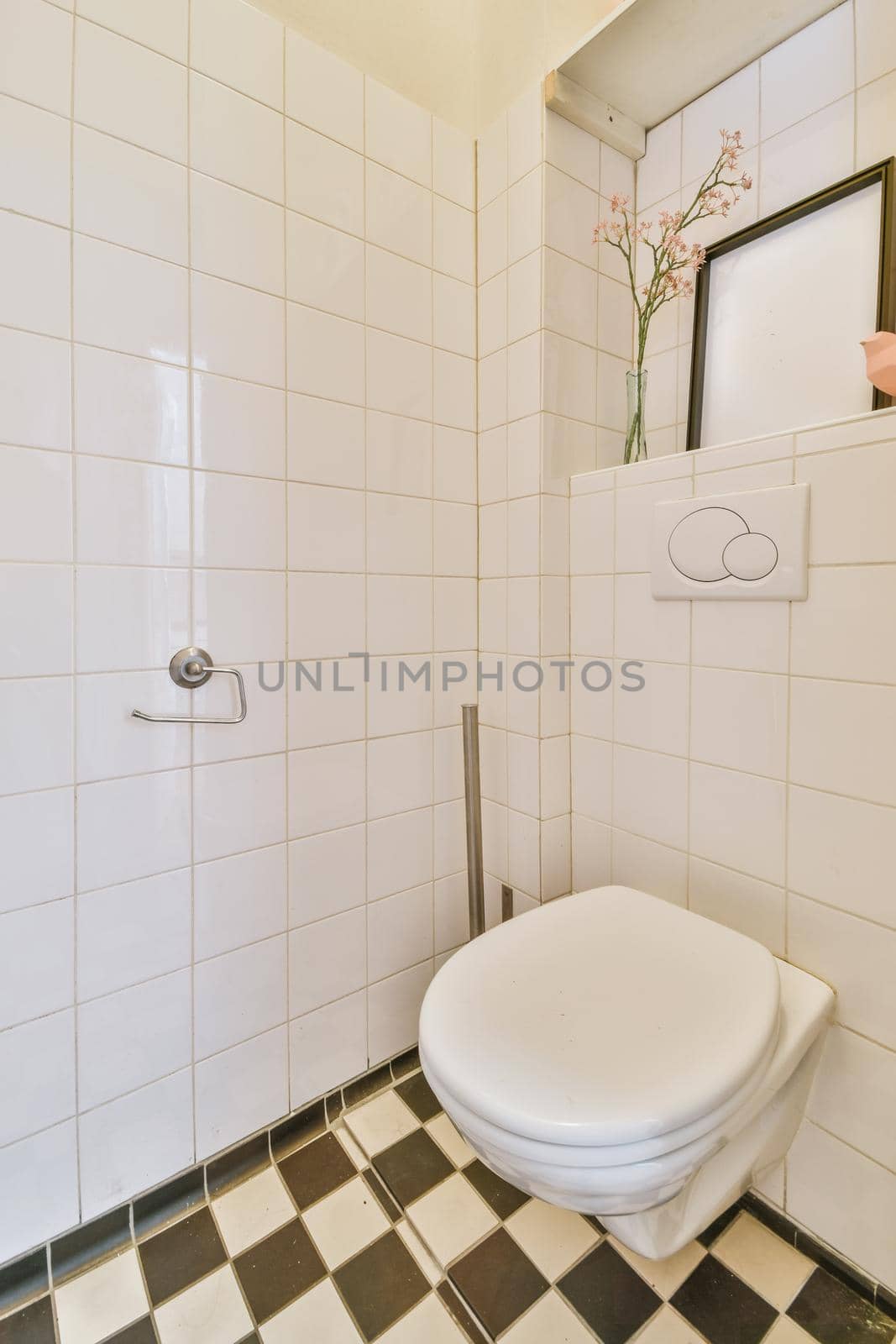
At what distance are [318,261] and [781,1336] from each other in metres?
1.79

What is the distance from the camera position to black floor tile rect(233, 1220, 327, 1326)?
892mm

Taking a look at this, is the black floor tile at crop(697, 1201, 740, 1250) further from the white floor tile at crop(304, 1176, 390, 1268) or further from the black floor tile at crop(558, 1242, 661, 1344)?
the white floor tile at crop(304, 1176, 390, 1268)

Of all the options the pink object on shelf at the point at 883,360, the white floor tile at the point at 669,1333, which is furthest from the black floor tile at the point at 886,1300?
the pink object on shelf at the point at 883,360

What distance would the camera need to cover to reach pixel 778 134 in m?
1.09

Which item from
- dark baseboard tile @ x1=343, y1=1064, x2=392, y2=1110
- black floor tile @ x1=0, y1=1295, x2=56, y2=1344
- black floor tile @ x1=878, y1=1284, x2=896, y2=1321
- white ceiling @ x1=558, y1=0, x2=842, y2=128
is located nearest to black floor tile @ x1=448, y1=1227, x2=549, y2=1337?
dark baseboard tile @ x1=343, y1=1064, x2=392, y2=1110

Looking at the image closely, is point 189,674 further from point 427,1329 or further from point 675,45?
point 675,45

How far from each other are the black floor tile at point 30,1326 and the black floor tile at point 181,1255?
0.40 ft

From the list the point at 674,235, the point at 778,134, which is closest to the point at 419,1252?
the point at 674,235

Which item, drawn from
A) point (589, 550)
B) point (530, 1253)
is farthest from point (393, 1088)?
point (589, 550)

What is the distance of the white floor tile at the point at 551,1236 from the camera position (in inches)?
37.0

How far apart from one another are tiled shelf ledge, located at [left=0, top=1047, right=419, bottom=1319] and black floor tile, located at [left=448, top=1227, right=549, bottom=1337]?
37 cm

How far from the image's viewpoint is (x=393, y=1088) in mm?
1272

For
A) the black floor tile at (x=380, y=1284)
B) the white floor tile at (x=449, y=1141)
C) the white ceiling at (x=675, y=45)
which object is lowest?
the black floor tile at (x=380, y=1284)

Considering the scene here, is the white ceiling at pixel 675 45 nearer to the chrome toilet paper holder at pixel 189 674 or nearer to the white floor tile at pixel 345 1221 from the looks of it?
the chrome toilet paper holder at pixel 189 674
